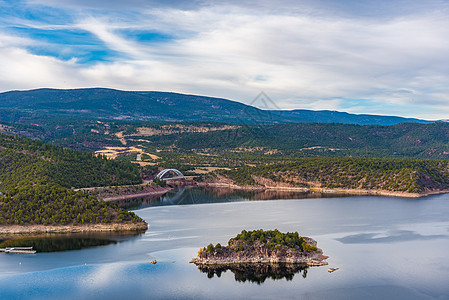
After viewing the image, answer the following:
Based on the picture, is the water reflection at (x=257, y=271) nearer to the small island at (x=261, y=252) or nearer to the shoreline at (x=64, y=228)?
the small island at (x=261, y=252)

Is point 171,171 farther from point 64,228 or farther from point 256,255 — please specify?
point 256,255

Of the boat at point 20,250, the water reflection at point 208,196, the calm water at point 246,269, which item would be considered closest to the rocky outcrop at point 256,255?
the calm water at point 246,269

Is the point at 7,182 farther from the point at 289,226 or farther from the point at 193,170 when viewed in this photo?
the point at 193,170

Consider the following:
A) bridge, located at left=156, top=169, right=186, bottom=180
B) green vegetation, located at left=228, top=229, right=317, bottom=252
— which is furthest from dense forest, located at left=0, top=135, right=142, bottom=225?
green vegetation, located at left=228, top=229, right=317, bottom=252

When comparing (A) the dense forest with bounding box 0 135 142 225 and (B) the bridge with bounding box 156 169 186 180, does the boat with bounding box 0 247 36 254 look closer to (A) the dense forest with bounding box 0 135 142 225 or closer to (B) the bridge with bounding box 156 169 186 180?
(A) the dense forest with bounding box 0 135 142 225

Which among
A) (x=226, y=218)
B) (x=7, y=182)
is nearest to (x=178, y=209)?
(x=226, y=218)

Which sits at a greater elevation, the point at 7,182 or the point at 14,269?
the point at 7,182

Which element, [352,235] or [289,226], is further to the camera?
[289,226]
